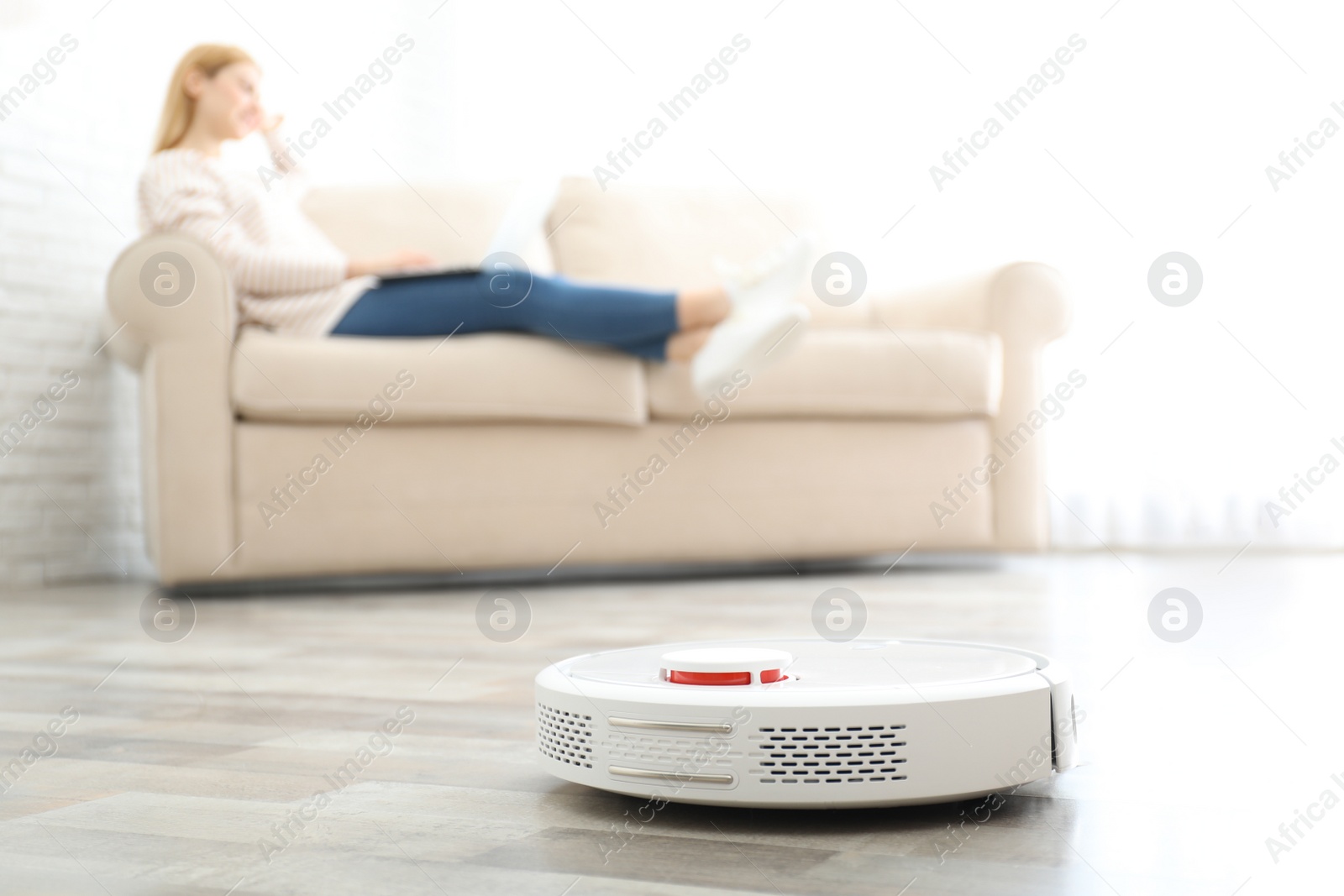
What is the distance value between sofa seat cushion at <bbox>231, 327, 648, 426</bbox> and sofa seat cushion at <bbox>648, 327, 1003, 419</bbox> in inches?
4.3

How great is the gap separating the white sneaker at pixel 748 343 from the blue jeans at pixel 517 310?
0.11 metres

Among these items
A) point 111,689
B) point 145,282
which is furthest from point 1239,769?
point 145,282

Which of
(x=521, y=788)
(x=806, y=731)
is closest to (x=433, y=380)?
(x=521, y=788)

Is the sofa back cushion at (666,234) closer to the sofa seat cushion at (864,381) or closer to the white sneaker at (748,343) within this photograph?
the sofa seat cushion at (864,381)

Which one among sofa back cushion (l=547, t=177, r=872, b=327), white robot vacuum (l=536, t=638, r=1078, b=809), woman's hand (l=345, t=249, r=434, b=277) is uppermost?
sofa back cushion (l=547, t=177, r=872, b=327)

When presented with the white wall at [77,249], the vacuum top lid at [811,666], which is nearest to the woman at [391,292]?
the white wall at [77,249]

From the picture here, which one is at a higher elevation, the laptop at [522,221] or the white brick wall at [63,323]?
the laptop at [522,221]

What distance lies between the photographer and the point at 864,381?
→ 8.43 feet

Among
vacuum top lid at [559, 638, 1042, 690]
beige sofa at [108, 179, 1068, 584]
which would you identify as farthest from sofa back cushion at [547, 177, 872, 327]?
vacuum top lid at [559, 638, 1042, 690]

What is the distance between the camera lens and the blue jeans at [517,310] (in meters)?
2.39

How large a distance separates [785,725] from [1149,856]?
0.65 ft

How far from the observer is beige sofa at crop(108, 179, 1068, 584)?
7.36 feet

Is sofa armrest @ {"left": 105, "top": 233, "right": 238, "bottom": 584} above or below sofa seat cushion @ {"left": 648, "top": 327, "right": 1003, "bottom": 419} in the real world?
below

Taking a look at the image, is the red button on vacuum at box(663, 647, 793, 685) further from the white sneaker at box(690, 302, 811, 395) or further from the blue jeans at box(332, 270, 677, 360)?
the blue jeans at box(332, 270, 677, 360)
